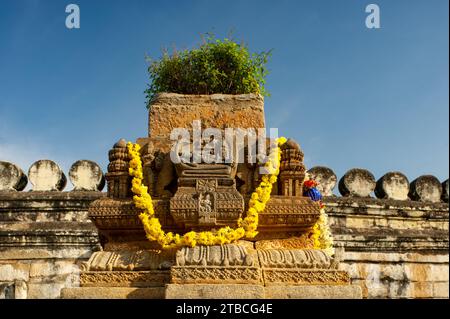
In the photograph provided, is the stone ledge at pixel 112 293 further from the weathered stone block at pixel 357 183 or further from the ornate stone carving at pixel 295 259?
the weathered stone block at pixel 357 183

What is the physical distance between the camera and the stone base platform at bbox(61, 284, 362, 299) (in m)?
4.45

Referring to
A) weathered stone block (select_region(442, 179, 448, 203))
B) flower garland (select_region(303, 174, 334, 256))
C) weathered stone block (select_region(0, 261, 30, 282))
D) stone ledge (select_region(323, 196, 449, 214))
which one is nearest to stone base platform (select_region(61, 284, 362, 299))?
flower garland (select_region(303, 174, 334, 256))

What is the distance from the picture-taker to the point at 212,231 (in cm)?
502

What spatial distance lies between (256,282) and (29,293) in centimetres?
638

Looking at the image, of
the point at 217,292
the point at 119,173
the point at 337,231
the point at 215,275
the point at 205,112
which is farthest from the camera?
the point at 337,231

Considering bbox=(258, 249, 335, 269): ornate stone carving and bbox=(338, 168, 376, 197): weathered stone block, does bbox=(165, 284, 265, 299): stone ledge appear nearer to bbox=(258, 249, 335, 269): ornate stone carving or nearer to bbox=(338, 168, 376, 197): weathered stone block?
bbox=(258, 249, 335, 269): ornate stone carving

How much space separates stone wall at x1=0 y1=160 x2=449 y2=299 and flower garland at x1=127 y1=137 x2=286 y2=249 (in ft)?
16.0

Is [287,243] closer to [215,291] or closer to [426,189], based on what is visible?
[215,291]

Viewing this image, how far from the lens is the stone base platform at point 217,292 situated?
14.6 feet

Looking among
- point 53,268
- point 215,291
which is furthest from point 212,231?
point 53,268

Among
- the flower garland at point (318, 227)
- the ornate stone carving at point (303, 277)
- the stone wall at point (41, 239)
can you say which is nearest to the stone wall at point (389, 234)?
the flower garland at point (318, 227)

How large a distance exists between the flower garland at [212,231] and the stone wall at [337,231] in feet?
16.0

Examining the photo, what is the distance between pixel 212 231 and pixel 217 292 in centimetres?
73
